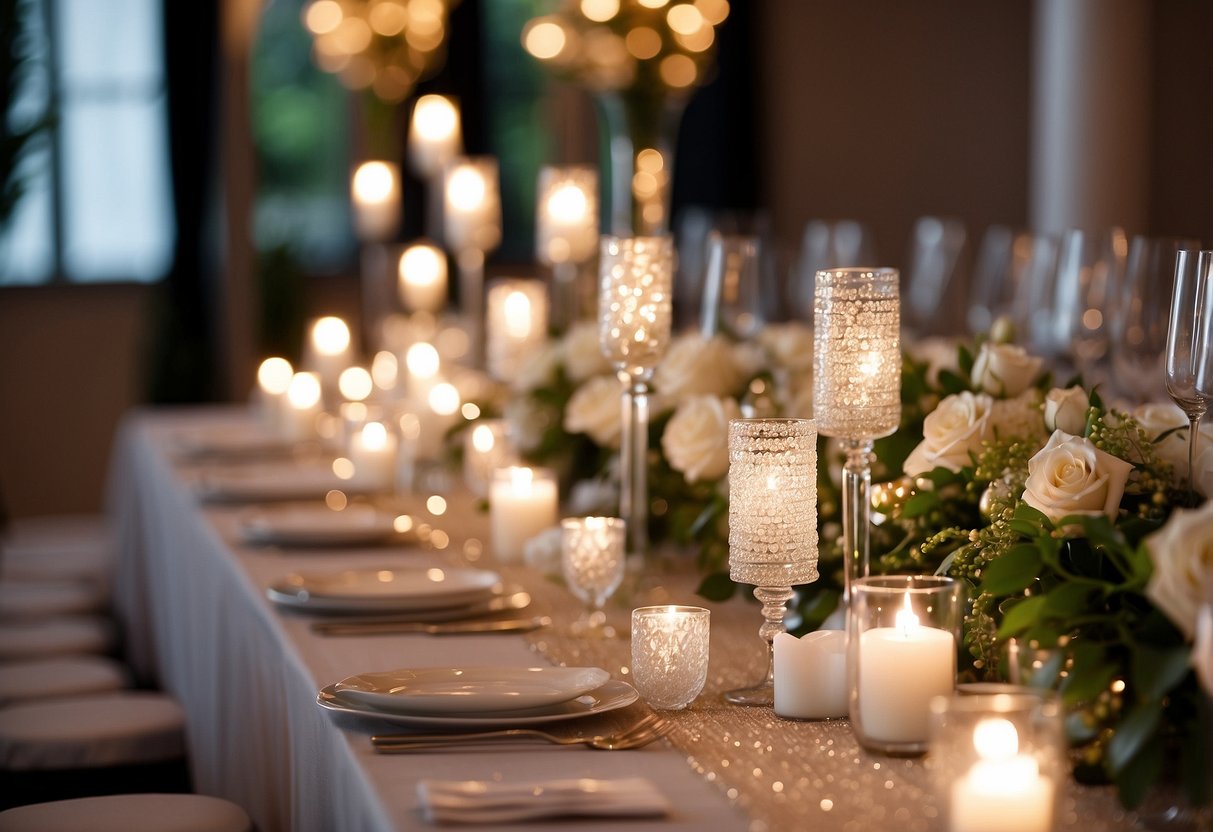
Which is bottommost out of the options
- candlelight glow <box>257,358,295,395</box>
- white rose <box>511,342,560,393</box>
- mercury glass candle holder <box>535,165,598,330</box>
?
candlelight glow <box>257,358,295,395</box>

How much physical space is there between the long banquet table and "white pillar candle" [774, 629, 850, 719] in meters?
0.02

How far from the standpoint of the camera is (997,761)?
45.7 inches

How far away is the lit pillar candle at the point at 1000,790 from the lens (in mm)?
1148

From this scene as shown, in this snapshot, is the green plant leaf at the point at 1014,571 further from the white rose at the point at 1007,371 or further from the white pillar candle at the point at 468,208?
the white pillar candle at the point at 468,208

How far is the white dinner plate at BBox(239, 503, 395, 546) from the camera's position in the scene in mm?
2695

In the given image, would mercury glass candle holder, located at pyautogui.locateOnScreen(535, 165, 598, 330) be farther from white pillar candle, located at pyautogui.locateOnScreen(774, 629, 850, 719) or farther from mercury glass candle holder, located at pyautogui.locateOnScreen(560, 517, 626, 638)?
white pillar candle, located at pyautogui.locateOnScreen(774, 629, 850, 719)

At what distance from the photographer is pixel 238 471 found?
12.1 feet

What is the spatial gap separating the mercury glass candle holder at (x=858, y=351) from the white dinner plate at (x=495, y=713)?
27 cm

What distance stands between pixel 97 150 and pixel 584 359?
19.2 feet

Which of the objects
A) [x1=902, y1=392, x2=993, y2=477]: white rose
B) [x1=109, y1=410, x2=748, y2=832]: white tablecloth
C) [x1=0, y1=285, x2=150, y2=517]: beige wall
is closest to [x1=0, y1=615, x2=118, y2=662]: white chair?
[x1=109, y1=410, x2=748, y2=832]: white tablecloth

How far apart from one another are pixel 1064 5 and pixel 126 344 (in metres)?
4.68

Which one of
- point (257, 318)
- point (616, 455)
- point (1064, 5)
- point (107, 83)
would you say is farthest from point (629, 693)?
point (107, 83)

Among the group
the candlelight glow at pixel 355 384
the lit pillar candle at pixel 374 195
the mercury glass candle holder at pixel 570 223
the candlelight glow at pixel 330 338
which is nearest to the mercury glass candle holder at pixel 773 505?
the mercury glass candle holder at pixel 570 223

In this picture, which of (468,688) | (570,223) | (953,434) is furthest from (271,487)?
(953,434)
